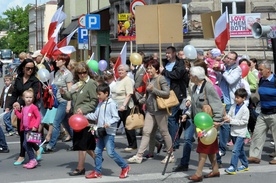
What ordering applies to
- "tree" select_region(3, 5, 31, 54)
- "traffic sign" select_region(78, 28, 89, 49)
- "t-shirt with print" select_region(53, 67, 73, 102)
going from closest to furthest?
"t-shirt with print" select_region(53, 67, 73, 102), "traffic sign" select_region(78, 28, 89, 49), "tree" select_region(3, 5, 31, 54)

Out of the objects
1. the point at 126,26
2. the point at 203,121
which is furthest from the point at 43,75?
the point at 126,26

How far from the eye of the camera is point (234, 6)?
2112 centimetres

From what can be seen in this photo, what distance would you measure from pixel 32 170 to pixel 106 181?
158cm

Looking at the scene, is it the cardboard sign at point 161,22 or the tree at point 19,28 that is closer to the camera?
the cardboard sign at point 161,22

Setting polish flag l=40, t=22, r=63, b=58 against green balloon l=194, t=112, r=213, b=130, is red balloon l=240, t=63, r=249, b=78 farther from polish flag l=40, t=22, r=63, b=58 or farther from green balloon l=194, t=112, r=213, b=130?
polish flag l=40, t=22, r=63, b=58

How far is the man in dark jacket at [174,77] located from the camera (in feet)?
35.6

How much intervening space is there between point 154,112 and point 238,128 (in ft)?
4.96

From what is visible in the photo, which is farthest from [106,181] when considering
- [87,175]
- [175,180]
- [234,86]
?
[234,86]

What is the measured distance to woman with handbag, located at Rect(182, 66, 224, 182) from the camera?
354 inches

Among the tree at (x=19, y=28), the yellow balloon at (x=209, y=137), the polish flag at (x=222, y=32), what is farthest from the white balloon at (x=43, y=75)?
the tree at (x=19, y=28)

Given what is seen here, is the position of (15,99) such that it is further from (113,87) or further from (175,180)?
(175,180)

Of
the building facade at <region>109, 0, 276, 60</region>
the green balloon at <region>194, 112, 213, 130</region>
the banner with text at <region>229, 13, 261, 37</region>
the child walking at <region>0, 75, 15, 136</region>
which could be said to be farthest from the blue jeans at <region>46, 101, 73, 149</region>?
the building facade at <region>109, 0, 276, 60</region>

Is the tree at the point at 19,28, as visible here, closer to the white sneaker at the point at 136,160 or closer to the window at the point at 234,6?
the window at the point at 234,6

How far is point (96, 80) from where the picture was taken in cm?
1118
